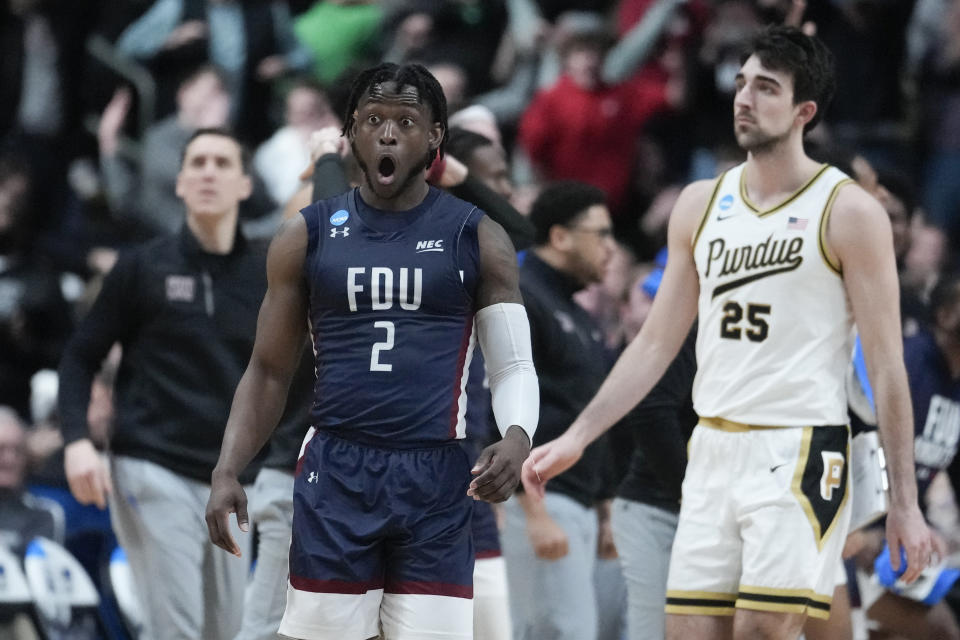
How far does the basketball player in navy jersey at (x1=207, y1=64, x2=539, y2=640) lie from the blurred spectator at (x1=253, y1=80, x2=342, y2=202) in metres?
6.66

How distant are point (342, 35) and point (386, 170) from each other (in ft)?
26.8

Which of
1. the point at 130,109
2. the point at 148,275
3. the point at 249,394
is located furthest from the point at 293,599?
the point at 130,109

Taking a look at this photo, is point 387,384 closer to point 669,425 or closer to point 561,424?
point 669,425

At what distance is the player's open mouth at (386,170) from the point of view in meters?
5.08

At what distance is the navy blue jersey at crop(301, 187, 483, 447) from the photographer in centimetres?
505

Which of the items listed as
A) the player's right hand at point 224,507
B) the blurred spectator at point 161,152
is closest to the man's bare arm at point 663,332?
the player's right hand at point 224,507

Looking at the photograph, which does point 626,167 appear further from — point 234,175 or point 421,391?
point 421,391

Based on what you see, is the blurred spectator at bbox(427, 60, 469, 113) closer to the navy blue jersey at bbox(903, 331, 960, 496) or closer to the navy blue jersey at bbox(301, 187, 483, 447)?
the navy blue jersey at bbox(903, 331, 960, 496)

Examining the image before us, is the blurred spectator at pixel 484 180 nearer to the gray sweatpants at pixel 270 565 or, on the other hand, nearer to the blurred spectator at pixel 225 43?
the gray sweatpants at pixel 270 565

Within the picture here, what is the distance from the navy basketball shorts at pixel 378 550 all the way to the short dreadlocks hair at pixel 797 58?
1.74 m

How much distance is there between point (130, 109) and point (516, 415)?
937 cm

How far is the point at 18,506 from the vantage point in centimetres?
927

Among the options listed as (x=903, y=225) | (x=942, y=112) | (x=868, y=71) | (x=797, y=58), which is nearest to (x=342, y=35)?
(x=868, y=71)

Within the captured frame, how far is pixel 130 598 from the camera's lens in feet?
30.6
